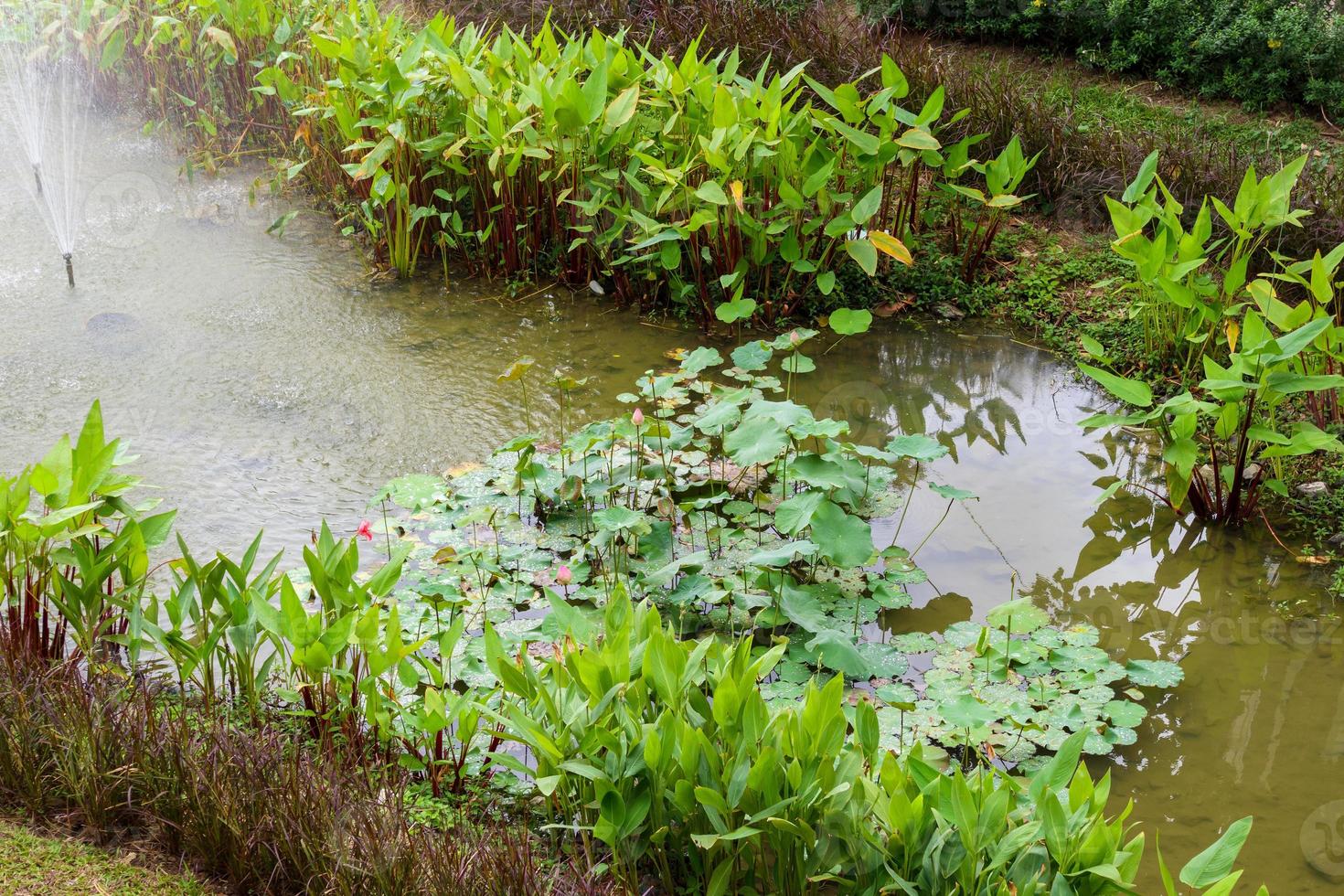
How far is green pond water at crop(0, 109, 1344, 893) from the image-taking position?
9.45 ft

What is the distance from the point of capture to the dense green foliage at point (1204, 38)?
6465mm

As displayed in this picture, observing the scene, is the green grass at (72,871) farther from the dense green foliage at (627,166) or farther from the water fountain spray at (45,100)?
the water fountain spray at (45,100)

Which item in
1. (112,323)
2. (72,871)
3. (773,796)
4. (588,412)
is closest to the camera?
(773,796)

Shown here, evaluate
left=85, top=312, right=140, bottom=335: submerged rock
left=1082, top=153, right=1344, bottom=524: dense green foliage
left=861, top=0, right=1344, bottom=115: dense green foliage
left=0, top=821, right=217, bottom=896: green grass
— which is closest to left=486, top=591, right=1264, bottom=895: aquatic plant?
left=0, top=821, right=217, bottom=896: green grass

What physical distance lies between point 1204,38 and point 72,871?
698 cm

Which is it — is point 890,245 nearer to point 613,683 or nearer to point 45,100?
point 613,683

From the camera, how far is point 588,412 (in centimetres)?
434

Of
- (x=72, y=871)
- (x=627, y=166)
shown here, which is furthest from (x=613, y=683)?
(x=627, y=166)

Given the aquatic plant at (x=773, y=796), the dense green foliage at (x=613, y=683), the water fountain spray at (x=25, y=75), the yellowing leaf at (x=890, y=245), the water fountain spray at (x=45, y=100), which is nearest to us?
the aquatic plant at (x=773, y=796)

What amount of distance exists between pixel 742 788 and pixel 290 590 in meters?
1.07

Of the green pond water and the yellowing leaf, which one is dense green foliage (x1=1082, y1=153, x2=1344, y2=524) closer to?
the green pond water

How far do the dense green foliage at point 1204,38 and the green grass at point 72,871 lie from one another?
6.65 metres

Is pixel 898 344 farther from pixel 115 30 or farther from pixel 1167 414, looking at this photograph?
pixel 115 30

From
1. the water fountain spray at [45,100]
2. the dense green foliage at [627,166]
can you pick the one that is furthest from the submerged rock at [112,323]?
the water fountain spray at [45,100]
